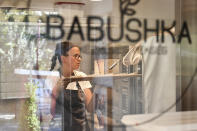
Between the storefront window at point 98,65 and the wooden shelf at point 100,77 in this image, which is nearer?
the storefront window at point 98,65

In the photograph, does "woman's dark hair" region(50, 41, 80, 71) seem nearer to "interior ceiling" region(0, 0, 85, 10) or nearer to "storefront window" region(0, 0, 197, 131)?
"storefront window" region(0, 0, 197, 131)

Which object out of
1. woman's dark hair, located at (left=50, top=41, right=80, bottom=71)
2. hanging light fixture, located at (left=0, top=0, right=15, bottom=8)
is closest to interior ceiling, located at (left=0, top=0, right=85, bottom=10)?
hanging light fixture, located at (left=0, top=0, right=15, bottom=8)

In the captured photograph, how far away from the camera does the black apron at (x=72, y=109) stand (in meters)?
1.25

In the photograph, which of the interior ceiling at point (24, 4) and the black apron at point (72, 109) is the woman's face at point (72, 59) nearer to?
the black apron at point (72, 109)

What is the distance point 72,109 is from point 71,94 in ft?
0.23

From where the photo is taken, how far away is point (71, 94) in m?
1.32

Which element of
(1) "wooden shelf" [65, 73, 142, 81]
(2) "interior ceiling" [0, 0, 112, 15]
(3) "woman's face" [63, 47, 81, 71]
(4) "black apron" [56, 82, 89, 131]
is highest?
(2) "interior ceiling" [0, 0, 112, 15]

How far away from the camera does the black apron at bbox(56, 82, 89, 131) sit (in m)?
1.25

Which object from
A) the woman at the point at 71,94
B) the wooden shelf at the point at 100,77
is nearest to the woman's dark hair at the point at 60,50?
the woman at the point at 71,94

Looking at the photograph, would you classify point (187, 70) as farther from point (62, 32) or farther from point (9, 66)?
point (9, 66)

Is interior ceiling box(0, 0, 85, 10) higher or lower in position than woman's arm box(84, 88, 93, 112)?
higher

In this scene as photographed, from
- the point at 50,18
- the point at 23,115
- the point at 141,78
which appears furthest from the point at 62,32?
the point at 23,115

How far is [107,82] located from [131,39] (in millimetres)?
252

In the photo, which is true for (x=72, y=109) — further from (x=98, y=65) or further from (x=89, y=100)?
(x=98, y=65)
